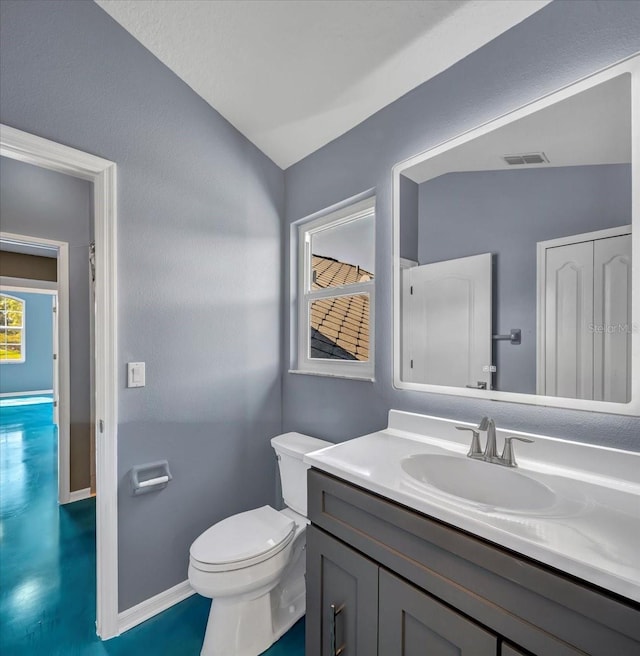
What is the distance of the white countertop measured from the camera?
0.65 meters

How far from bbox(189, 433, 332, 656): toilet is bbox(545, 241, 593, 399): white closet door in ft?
3.99

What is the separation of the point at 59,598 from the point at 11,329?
7.34 m

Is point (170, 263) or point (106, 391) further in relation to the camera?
point (170, 263)

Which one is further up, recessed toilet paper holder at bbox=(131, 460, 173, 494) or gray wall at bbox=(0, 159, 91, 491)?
gray wall at bbox=(0, 159, 91, 491)

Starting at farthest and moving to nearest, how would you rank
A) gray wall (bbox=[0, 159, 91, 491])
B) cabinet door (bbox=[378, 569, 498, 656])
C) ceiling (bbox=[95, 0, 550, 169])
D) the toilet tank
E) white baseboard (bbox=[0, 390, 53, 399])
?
1. white baseboard (bbox=[0, 390, 53, 399])
2. gray wall (bbox=[0, 159, 91, 491])
3. the toilet tank
4. ceiling (bbox=[95, 0, 550, 169])
5. cabinet door (bbox=[378, 569, 498, 656])

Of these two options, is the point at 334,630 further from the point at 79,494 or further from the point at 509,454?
the point at 79,494

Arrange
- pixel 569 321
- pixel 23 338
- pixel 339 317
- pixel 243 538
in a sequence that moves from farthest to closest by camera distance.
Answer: pixel 23 338 < pixel 339 317 < pixel 243 538 < pixel 569 321

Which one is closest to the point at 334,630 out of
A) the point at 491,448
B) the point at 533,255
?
the point at 491,448

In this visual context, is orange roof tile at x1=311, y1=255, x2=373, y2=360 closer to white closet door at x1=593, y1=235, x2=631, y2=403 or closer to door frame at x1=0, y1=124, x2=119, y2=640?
white closet door at x1=593, y1=235, x2=631, y2=403

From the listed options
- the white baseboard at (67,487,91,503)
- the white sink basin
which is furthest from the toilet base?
the white baseboard at (67,487,91,503)

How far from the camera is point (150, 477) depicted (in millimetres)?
1666

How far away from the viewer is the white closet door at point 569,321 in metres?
1.08

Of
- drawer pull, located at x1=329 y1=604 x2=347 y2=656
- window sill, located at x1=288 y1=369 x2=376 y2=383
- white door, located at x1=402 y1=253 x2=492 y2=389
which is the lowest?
drawer pull, located at x1=329 y1=604 x2=347 y2=656

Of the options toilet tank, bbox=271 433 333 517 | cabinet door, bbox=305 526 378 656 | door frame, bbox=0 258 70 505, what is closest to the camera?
cabinet door, bbox=305 526 378 656
